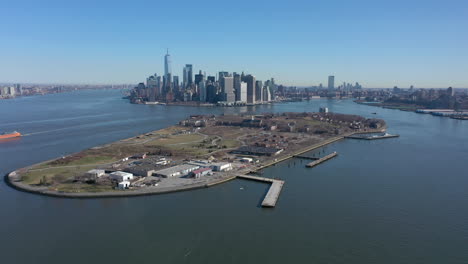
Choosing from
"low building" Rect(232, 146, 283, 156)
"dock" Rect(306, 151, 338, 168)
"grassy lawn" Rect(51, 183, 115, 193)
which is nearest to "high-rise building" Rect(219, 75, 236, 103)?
"low building" Rect(232, 146, 283, 156)

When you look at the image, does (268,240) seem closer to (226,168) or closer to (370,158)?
(226,168)

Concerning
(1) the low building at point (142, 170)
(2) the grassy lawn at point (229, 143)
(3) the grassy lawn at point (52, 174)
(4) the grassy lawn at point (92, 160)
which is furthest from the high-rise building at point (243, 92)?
(1) the low building at point (142, 170)

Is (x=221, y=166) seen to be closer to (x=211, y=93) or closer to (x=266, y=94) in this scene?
(x=211, y=93)

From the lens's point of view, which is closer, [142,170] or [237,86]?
[142,170]

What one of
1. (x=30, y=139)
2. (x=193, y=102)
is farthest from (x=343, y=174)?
(x=193, y=102)

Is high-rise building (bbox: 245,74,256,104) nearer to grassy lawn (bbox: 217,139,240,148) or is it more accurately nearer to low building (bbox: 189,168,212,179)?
grassy lawn (bbox: 217,139,240,148)

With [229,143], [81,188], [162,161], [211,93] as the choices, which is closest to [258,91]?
[211,93]
